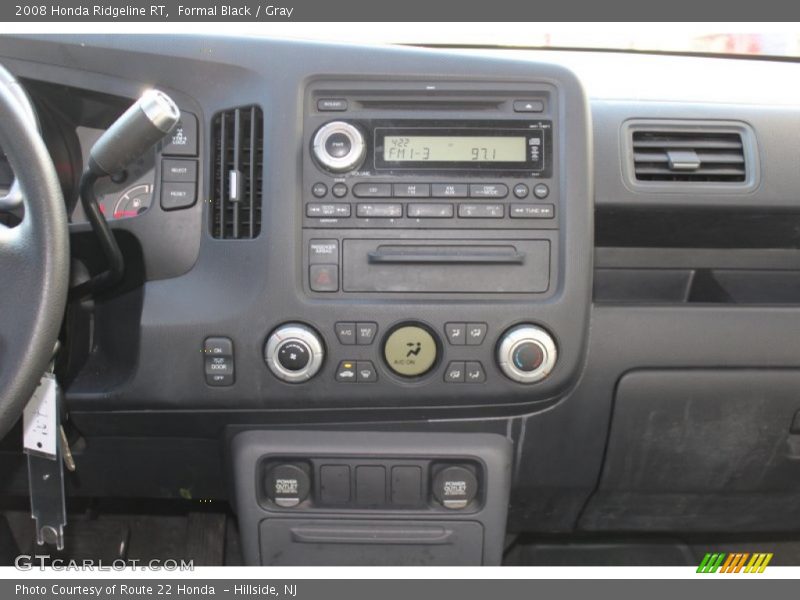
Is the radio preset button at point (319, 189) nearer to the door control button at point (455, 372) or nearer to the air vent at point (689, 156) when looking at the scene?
the door control button at point (455, 372)

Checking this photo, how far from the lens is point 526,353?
1130 millimetres

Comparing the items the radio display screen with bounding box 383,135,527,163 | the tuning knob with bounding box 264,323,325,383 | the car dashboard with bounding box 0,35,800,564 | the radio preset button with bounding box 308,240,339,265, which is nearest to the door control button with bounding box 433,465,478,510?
the car dashboard with bounding box 0,35,800,564

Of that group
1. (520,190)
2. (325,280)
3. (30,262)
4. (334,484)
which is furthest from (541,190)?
(30,262)

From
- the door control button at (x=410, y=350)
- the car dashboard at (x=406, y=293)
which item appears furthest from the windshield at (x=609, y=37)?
the door control button at (x=410, y=350)

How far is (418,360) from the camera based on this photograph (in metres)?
1.14

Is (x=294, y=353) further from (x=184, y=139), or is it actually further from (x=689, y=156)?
(x=689, y=156)

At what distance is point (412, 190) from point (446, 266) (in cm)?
12

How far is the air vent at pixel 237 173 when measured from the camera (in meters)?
1.15

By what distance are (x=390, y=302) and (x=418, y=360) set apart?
0.10 meters

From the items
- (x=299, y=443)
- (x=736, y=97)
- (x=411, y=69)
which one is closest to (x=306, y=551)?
(x=299, y=443)

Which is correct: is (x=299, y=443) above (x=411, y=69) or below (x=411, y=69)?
below

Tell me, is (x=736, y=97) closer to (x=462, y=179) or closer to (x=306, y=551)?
(x=462, y=179)

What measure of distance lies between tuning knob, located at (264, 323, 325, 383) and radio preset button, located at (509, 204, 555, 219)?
351mm

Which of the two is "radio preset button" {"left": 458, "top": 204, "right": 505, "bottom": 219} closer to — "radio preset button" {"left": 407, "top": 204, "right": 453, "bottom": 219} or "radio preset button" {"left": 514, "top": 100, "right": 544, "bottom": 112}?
"radio preset button" {"left": 407, "top": 204, "right": 453, "bottom": 219}
